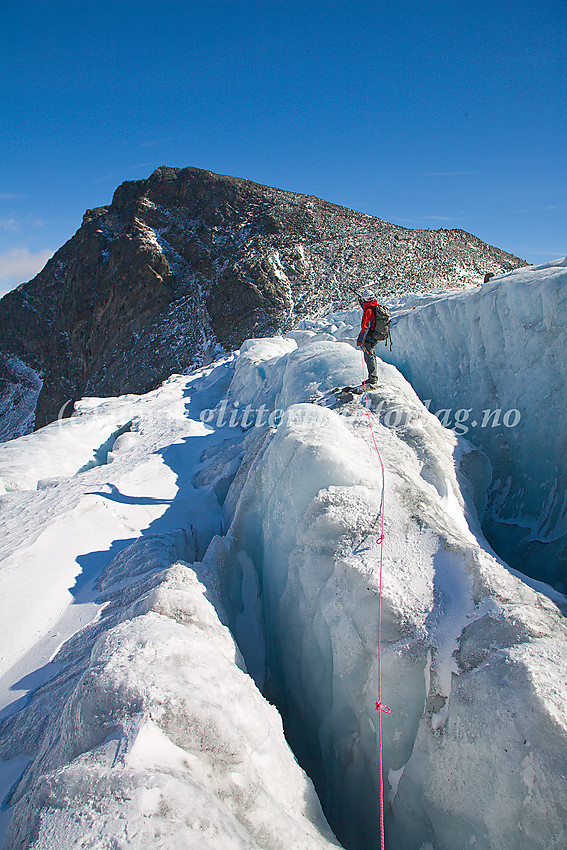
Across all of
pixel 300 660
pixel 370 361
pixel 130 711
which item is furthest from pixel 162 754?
pixel 370 361

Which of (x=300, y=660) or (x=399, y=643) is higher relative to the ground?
(x=399, y=643)

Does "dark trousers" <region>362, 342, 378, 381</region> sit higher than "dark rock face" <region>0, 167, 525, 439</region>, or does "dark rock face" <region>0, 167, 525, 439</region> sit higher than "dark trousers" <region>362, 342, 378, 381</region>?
"dark rock face" <region>0, 167, 525, 439</region>

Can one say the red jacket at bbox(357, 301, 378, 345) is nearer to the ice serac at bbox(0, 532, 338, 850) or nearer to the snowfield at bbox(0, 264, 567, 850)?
the snowfield at bbox(0, 264, 567, 850)

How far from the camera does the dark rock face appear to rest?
115 ft

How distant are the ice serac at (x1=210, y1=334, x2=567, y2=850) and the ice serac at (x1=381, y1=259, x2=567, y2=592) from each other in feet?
5.12

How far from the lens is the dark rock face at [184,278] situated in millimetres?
35094

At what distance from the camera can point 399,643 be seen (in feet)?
8.39

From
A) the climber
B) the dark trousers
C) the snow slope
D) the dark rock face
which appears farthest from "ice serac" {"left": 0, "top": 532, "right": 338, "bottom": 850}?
the dark rock face

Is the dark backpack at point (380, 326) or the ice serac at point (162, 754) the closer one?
the ice serac at point (162, 754)

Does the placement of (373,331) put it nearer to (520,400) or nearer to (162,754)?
(520,400)

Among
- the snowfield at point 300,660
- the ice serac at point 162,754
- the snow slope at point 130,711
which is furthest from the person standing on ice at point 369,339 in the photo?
the ice serac at point 162,754

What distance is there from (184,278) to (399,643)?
41.1 metres

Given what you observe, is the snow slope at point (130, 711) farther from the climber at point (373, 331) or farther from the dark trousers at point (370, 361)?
the climber at point (373, 331)

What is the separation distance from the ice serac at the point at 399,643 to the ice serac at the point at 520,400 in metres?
1.56
